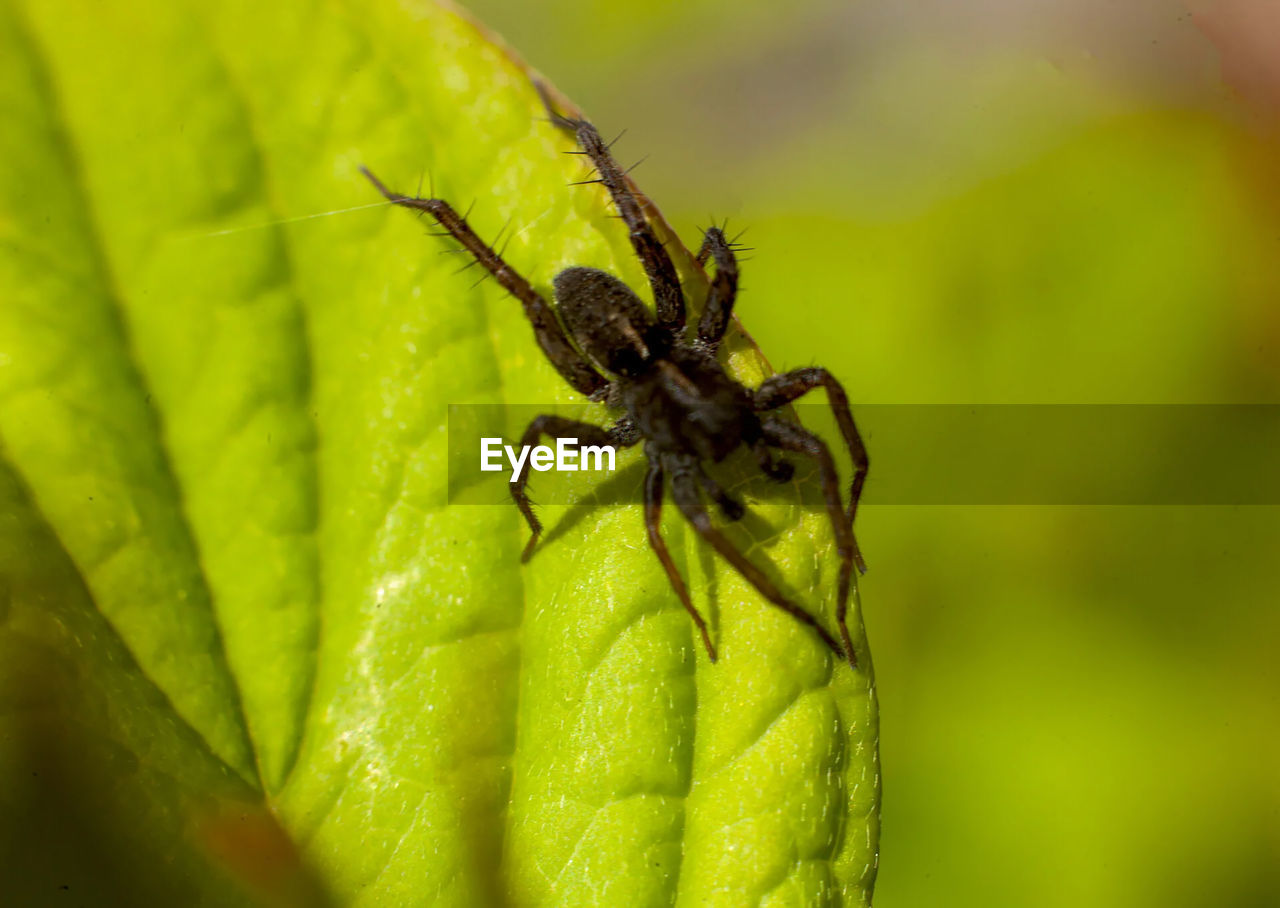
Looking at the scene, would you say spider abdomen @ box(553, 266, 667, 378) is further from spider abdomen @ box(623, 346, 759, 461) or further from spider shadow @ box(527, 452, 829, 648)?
spider shadow @ box(527, 452, 829, 648)

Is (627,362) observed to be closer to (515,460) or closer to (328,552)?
(515,460)

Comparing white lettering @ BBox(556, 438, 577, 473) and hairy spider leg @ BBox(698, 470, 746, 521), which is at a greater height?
white lettering @ BBox(556, 438, 577, 473)

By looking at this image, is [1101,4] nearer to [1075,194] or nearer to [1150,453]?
[1075,194]

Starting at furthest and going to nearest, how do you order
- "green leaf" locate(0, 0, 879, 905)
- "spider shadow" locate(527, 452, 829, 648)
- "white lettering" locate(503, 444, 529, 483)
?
"white lettering" locate(503, 444, 529, 483)
"spider shadow" locate(527, 452, 829, 648)
"green leaf" locate(0, 0, 879, 905)

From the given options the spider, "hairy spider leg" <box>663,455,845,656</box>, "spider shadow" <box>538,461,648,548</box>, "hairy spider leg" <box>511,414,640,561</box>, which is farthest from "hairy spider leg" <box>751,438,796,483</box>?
"hairy spider leg" <box>511,414,640,561</box>

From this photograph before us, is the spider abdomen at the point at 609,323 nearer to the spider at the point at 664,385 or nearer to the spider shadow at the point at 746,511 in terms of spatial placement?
the spider at the point at 664,385

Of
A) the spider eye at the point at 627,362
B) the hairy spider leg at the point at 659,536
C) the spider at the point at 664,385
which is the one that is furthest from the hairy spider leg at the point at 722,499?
the spider eye at the point at 627,362

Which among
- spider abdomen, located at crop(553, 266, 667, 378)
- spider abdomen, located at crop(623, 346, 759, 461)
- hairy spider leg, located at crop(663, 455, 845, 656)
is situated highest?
spider abdomen, located at crop(553, 266, 667, 378)

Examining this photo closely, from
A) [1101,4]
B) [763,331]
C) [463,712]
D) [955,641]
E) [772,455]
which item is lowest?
[955,641]

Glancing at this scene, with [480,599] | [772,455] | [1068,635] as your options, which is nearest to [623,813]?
[480,599]

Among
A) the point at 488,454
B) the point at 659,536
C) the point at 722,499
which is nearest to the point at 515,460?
the point at 488,454
